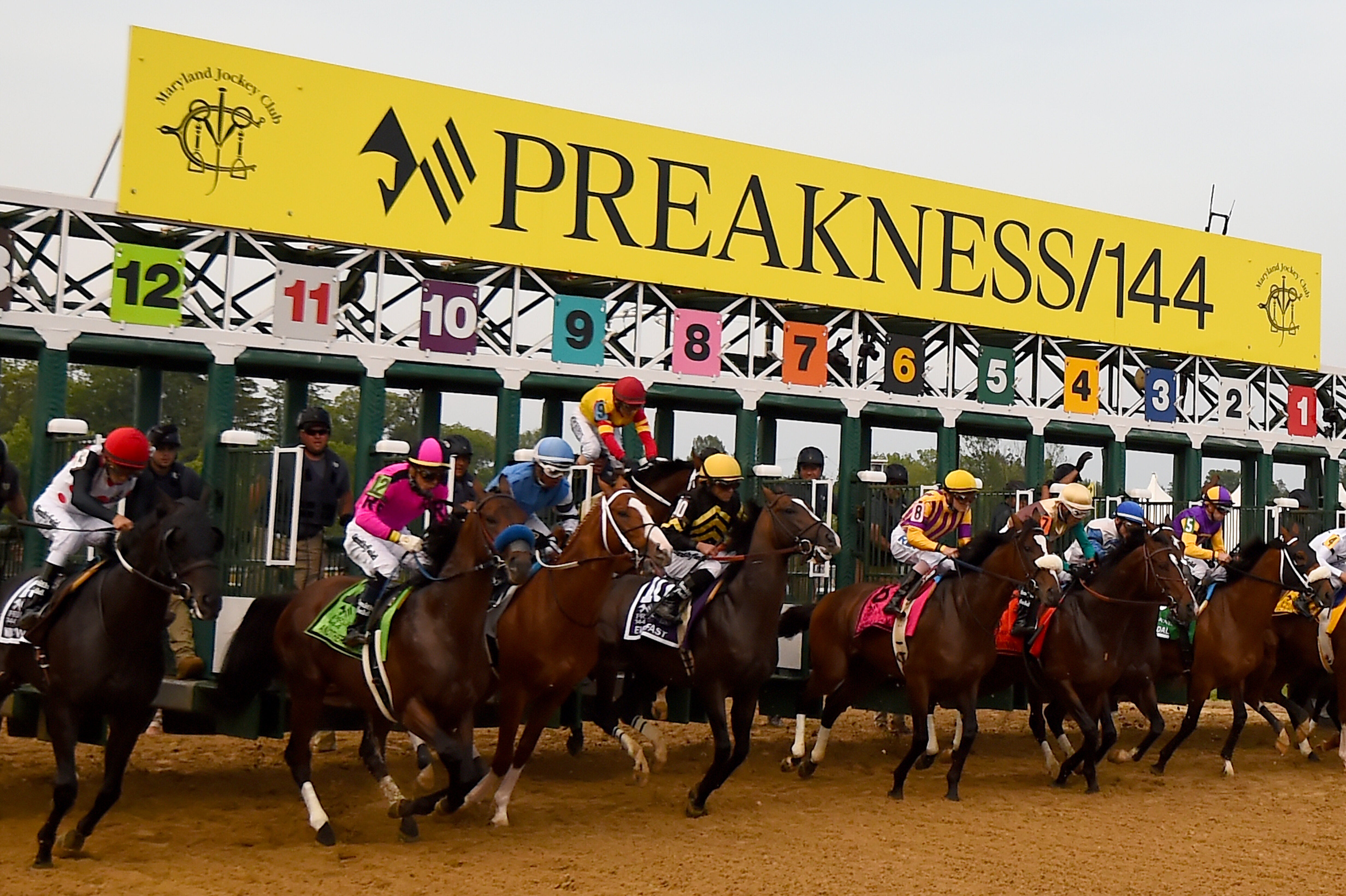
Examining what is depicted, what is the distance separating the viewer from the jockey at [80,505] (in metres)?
6.60

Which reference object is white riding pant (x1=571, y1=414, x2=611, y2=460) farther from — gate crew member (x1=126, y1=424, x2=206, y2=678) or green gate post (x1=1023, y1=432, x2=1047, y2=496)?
green gate post (x1=1023, y1=432, x2=1047, y2=496)

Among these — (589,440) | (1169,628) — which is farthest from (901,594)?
(1169,628)

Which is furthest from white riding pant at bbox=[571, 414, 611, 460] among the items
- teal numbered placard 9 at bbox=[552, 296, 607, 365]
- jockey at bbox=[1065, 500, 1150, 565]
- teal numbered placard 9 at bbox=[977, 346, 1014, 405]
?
teal numbered placard 9 at bbox=[977, 346, 1014, 405]

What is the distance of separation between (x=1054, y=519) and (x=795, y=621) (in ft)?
6.69

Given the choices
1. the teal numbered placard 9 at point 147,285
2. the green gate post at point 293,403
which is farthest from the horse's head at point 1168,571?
the teal numbered placard 9 at point 147,285

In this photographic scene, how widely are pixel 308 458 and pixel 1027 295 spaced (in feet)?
29.3

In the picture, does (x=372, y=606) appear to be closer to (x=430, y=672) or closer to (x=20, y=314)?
(x=430, y=672)

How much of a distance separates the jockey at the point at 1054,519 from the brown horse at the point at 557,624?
2710 millimetres

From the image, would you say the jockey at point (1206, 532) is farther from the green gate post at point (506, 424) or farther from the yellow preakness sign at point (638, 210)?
the green gate post at point (506, 424)

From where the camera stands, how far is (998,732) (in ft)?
42.8

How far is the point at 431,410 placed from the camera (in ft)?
38.4

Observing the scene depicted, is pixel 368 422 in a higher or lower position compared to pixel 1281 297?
lower

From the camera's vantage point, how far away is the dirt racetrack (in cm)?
612

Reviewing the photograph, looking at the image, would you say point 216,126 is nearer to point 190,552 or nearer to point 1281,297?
point 190,552
